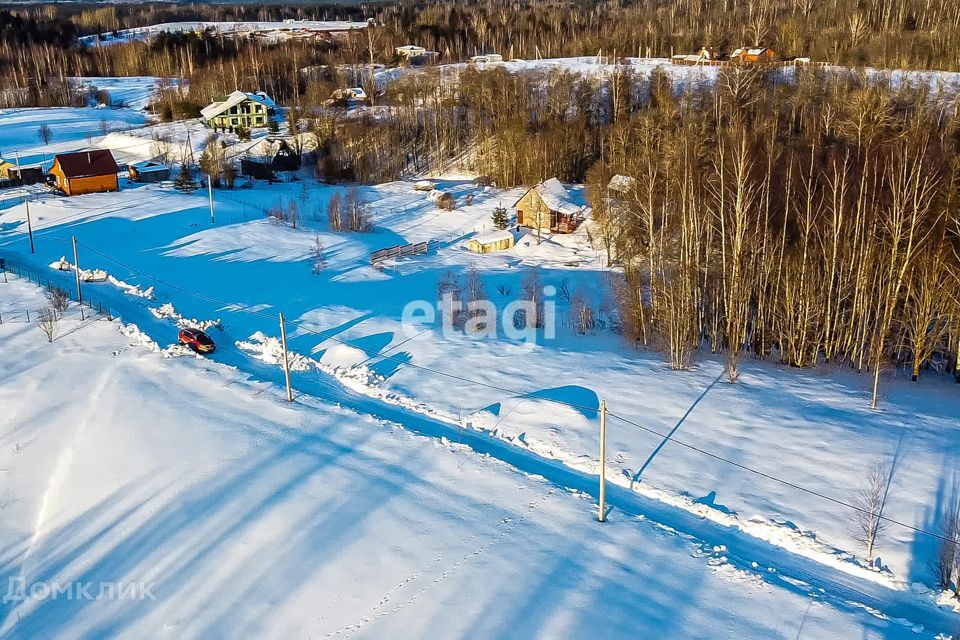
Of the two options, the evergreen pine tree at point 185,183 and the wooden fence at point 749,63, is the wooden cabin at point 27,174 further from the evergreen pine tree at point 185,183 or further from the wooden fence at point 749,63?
the wooden fence at point 749,63

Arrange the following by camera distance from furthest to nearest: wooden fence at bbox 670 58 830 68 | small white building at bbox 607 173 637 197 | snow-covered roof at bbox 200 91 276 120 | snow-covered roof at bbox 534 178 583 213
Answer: snow-covered roof at bbox 200 91 276 120, wooden fence at bbox 670 58 830 68, snow-covered roof at bbox 534 178 583 213, small white building at bbox 607 173 637 197

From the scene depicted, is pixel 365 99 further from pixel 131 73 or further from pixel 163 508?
pixel 163 508

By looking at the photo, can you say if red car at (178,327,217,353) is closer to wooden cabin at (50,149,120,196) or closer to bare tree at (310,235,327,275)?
bare tree at (310,235,327,275)

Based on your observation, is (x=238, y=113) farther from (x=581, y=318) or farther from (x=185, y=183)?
(x=581, y=318)

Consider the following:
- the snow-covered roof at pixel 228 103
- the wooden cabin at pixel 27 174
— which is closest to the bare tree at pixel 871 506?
the wooden cabin at pixel 27 174

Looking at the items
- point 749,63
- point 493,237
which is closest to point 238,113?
point 493,237

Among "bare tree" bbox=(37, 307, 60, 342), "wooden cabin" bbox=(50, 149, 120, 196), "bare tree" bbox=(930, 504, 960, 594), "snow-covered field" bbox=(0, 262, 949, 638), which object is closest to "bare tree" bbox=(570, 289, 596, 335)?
"snow-covered field" bbox=(0, 262, 949, 638)
